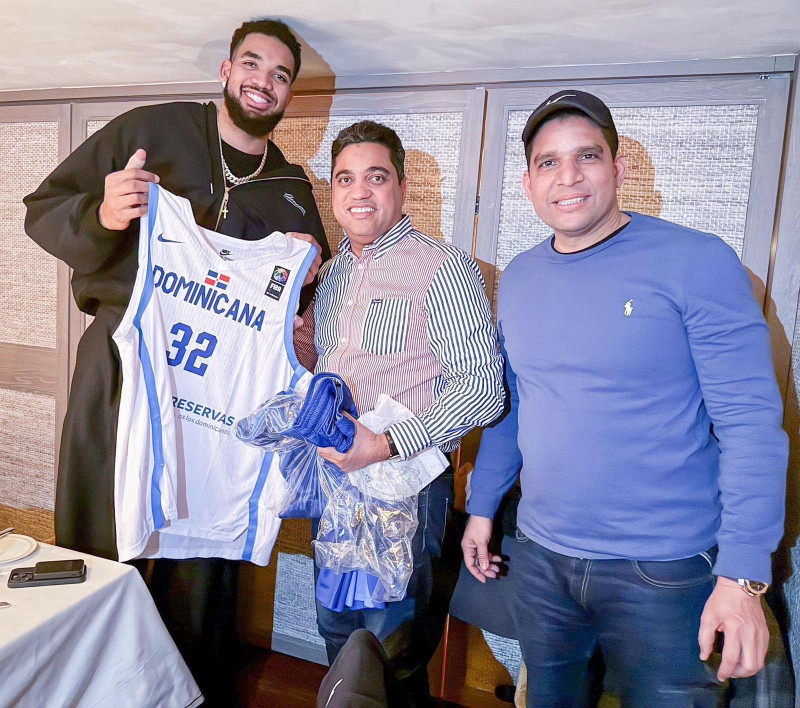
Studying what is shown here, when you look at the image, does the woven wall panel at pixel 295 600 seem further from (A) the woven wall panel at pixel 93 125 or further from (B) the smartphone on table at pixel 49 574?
(A) the woven wall panel at pixel 93 125

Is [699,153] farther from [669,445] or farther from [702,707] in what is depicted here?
[702,707]

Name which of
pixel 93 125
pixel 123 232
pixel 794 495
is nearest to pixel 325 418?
pixel 123 232

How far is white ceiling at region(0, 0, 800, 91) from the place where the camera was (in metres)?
1.42

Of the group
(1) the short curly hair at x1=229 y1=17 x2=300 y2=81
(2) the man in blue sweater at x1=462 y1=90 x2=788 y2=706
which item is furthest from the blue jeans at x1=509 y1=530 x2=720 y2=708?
(1) the short curly hair at x1=229 y1=17 x2=300 y2=81

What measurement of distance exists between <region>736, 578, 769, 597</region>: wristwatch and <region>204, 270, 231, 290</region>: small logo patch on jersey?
128 centimetres

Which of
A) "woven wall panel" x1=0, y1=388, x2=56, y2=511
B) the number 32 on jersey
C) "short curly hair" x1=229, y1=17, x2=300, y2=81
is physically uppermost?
"short curly hair" x1=229, y1=17, x2=300, y2=81

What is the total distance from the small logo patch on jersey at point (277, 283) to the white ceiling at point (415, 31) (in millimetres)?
622

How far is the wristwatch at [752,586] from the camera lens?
1046mm

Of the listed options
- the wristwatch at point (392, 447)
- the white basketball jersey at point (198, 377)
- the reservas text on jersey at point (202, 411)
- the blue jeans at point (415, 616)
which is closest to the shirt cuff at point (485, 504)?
the blue jeans at point (415, 616)

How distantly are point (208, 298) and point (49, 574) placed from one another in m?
0.71

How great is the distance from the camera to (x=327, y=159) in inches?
83.0

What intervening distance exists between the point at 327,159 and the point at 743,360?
1.50 metres

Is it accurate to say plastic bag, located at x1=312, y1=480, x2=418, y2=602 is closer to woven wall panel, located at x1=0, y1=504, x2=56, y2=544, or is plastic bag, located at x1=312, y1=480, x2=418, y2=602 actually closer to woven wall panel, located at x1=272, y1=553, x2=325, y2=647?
woven wall panel, located at x1=272, y1=553, x2=325, y2=647

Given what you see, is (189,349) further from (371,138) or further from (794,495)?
(794,495)
